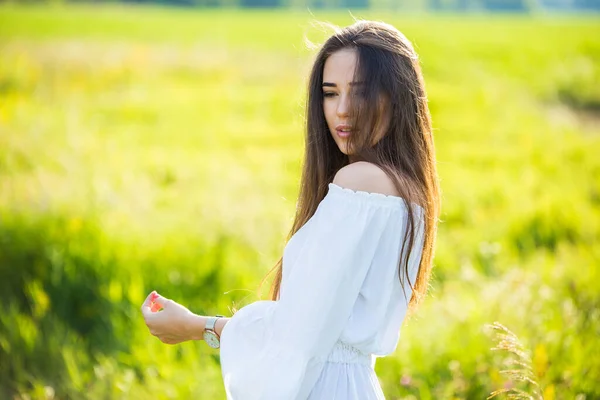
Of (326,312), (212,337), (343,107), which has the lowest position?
(212,337)

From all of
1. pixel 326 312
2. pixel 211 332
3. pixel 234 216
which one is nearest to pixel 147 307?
pixel 211 332

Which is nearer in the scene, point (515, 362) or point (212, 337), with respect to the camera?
point (212, 337)

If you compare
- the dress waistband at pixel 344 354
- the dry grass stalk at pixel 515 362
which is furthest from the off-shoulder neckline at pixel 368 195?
the dry grass stalk at pixel 515 362

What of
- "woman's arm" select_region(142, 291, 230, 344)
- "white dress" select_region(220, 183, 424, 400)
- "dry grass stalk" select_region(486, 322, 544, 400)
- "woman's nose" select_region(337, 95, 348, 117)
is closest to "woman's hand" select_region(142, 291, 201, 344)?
"woman's arm" select_region(142, 291, 230, 344)

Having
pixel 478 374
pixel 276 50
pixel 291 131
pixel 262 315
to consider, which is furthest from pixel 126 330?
pixel 276 50

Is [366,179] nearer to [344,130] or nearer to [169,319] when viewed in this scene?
[344,130]

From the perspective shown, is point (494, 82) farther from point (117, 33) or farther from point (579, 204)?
point (117, 33)

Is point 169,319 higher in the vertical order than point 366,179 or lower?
lower

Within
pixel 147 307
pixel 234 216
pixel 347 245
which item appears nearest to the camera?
pixel 347 245

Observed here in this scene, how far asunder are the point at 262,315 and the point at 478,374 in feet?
5.52

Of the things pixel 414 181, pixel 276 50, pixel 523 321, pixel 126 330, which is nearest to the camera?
pixel 414 181

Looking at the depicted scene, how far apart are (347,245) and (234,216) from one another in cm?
389

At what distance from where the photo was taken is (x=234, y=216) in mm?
5414

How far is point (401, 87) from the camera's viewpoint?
1.77 m
